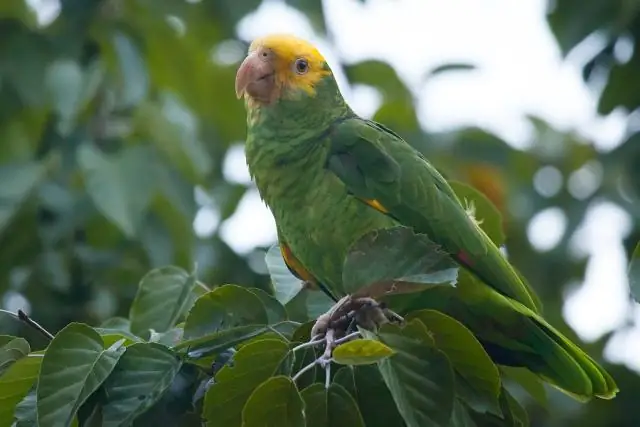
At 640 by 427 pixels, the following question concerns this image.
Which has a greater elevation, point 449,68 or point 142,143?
point 449,68

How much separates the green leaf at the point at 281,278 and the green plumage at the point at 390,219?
3cm

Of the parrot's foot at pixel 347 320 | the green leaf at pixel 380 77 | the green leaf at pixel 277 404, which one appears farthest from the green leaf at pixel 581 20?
the green leaf at pixel 277 404

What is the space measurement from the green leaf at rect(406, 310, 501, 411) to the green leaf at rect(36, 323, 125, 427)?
37 centimetres

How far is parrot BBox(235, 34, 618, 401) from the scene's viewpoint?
1.53 metres

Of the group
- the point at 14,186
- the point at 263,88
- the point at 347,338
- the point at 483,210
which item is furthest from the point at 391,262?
the point at 14,186

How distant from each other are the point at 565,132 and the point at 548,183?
292 millimetres

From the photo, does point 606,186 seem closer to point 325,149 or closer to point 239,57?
point 239,57

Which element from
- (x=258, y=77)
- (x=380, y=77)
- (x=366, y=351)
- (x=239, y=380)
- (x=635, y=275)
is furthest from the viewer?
(x=380, y=77)

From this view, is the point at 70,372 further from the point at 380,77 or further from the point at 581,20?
the point at 380,77

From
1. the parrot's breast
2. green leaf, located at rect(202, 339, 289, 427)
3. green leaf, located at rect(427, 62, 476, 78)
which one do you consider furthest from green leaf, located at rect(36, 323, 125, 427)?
green leaf, located at rect(427, 62, 476, 78)

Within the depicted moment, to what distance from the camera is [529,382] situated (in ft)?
5.14

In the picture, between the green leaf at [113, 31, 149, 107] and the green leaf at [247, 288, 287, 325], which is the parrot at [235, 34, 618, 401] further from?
the green leaf at [113, 31, 149, 107]

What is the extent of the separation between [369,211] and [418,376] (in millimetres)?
529

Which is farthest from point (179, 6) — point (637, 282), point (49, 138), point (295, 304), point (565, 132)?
point (637, 282)
